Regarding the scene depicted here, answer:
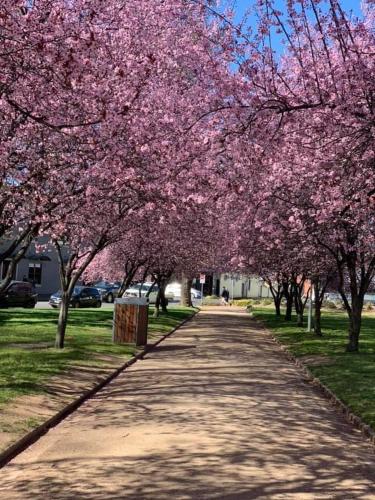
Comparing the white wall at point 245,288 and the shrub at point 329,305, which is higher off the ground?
the white wall at point 245,288

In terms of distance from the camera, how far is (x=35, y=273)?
2312 inches

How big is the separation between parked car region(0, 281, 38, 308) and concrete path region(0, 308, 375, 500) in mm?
25810

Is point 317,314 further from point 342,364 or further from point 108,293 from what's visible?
point 108,293

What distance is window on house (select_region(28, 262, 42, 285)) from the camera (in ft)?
191

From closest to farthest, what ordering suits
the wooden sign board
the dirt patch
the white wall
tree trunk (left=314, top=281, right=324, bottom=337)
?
the dirt patch < the wooden sign board < tree trunk (left=314, top=281, right=324, bottom=337) < the white wall

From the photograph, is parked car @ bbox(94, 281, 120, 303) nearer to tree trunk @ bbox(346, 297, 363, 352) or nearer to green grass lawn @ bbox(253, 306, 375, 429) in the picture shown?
green grass lawn @ bbox(253, 306, 375, 429)

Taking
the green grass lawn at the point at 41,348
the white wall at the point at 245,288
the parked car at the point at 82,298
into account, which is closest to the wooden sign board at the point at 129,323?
the green grass lawn at the point at 41,348

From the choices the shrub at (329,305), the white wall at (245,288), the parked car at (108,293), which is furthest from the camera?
the white wall at (245,288)

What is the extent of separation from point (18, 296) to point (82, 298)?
644cm

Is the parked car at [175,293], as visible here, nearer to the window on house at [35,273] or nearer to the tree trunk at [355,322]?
the window on house at [35,273]

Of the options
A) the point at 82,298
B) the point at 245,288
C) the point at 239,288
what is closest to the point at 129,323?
the point at 82,298

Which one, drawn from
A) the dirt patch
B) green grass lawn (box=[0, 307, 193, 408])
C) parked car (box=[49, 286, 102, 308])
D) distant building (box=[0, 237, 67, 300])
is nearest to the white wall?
distant building (box=[0, 237, 67, 300])

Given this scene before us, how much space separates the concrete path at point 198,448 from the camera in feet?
20.0

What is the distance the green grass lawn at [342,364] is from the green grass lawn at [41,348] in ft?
16.3
